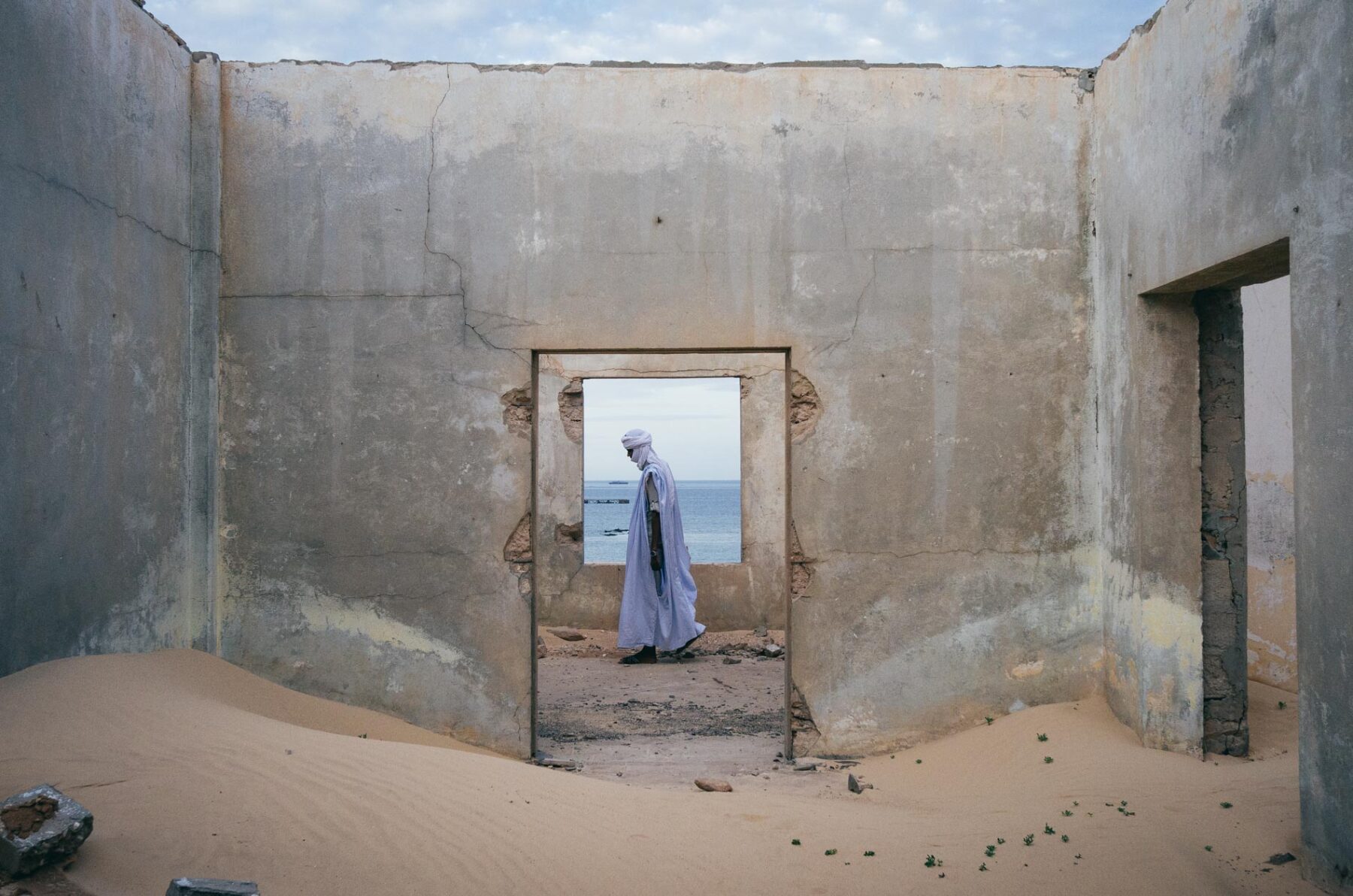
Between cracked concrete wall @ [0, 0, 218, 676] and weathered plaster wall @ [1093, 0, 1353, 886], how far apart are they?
4.96 meters

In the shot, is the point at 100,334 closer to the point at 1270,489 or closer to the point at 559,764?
the point at 559,764

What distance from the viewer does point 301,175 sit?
588 cm

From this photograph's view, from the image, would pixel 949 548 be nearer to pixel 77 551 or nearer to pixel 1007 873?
pixel 1007 873

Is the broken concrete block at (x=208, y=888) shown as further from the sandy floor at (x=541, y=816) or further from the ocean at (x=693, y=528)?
the ocean at (x=693, y=528)

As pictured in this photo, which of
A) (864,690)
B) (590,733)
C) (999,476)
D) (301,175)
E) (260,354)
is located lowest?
(590,733)

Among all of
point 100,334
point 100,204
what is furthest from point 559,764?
point 100,204

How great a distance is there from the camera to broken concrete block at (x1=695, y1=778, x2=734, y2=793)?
5.30 m

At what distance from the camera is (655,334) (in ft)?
19.3

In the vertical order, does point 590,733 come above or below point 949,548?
below

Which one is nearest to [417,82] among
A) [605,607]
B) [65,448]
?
[65,448]

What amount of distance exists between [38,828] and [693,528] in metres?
54.0

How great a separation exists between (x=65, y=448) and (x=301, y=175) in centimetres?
207

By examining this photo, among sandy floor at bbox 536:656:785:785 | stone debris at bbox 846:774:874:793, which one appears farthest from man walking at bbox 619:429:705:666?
stone debris at bbox 846:774:874:793

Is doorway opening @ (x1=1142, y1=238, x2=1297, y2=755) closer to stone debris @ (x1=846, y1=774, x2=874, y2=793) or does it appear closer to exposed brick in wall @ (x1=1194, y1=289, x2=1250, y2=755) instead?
exposed brick in wall @ (x1=1194, y1=289, x2=1250, y2=755)
